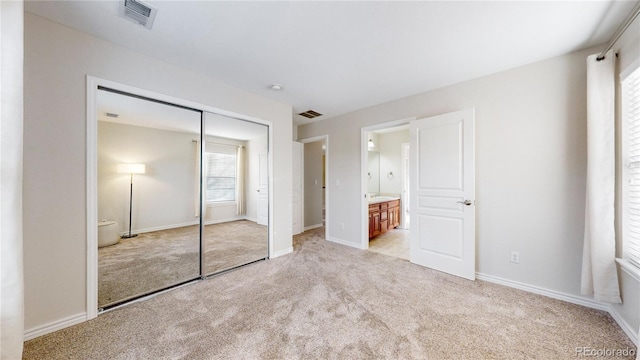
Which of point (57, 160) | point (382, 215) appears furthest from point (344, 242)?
point (57, 160)

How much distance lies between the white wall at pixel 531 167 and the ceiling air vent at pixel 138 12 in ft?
10.4

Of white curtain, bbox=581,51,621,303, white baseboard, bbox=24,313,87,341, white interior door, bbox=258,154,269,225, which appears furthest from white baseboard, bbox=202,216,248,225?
white curtain, bbox=581,51,621,303

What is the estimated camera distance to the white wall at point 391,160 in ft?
18.3

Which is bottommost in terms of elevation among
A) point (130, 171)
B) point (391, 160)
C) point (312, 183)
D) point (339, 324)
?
point (339, 324)

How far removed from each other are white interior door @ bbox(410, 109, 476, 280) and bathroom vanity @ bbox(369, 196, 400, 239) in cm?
117

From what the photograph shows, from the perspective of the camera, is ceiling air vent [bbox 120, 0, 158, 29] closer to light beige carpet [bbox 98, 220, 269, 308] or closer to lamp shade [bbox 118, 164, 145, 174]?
lamp shade [bbox 118, 164, 145, 174]

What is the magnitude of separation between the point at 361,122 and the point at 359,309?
2920 millimetres

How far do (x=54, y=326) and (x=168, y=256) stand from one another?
2.98 ft

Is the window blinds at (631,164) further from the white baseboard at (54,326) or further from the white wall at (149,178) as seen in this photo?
the white baseboard at (54,326)

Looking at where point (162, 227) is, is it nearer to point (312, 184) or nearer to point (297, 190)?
point (297, 190)

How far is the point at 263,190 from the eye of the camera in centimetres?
335

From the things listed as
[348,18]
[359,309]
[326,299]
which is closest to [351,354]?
[359,309]

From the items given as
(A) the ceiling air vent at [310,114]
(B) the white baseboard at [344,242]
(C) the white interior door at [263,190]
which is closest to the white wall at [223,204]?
(C) the white interior door at [263,190]

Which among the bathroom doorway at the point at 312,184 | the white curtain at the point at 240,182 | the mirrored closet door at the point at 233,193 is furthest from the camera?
the bathroom doorway at the point at 312,184
